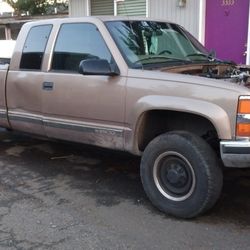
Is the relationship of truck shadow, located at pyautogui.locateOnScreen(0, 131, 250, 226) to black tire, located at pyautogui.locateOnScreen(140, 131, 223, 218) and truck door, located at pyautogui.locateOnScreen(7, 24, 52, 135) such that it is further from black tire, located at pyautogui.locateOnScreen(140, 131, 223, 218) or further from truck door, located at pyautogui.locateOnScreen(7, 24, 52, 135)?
truck door, located at pyautogui.locateOnScreen(7, 24, 52, 135)

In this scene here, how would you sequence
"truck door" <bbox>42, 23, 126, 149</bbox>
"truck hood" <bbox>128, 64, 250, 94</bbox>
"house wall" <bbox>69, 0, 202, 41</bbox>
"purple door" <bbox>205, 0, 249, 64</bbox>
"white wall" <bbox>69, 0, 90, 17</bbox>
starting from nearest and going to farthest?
"truck hood" <bbox>128, 64, 250, 94</bbox>, "truck door" <bbox>42, 23, 126, 149</bbox>, "purple door" <bbox>205, 0, 249, 64</bbox>, "house wall" <bbox>69, 0, 202, 41</bbox>, "white wall" <bbox>69, 0, 90, 17</bbox>

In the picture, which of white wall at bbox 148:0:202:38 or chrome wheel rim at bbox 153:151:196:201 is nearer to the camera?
chrome wheel rim at bbox 153:151:196:201

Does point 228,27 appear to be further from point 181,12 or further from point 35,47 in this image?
point 35,47

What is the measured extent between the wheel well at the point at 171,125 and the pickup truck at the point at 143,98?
11mm

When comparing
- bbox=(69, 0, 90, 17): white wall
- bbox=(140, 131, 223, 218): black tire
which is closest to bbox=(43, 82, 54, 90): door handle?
bbox=(140, 131, 223, 218): black tire

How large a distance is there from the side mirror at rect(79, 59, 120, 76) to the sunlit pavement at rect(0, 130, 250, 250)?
1.30 m

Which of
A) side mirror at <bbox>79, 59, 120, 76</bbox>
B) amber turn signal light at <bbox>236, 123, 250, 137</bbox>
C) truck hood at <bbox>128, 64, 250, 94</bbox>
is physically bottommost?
amber turn signal light at <bbox>236, 123, 250, 137</bbox>

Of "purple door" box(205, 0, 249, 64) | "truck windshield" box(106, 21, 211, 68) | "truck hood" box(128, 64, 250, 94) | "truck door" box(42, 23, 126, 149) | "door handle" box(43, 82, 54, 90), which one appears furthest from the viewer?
"purple door" box(205, 0, 249, 64)

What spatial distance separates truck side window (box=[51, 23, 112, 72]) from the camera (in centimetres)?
507

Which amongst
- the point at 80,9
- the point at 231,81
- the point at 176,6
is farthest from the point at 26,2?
the point at 231,81

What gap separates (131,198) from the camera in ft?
16.4

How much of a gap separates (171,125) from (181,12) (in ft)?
20.2

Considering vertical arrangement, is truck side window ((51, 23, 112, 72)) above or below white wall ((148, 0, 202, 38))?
below

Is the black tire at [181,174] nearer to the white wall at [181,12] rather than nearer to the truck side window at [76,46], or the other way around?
the truck side window at [76,46]
